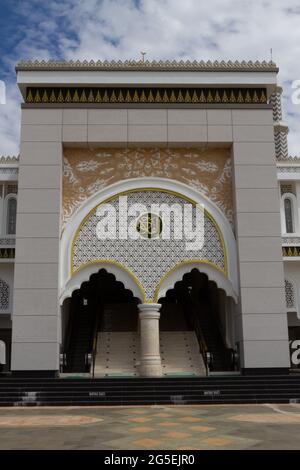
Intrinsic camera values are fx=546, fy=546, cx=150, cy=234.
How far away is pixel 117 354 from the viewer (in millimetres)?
13367

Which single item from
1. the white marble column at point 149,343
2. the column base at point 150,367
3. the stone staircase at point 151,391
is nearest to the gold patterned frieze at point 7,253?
the stone staircase at point 151,391

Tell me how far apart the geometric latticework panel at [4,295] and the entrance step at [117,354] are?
8.25 feet

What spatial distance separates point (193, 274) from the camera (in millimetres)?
17000

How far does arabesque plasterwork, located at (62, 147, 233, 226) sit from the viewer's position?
40.9 feet

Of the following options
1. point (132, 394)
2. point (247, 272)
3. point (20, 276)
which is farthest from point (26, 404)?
point (247, 272)

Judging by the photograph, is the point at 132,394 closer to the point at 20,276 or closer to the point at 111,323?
the point at 20,276

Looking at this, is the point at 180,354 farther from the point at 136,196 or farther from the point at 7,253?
the point at 7,253

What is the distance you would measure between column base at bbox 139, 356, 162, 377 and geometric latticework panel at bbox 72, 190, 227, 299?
1324 mm

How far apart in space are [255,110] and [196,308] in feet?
19.2

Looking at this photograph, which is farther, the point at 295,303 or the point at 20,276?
the point at 295,303

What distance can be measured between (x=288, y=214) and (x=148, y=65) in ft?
16.7

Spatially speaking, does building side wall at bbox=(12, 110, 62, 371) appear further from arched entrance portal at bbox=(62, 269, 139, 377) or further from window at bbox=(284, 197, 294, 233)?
window at bbox=(284, 197, 294, 233)
